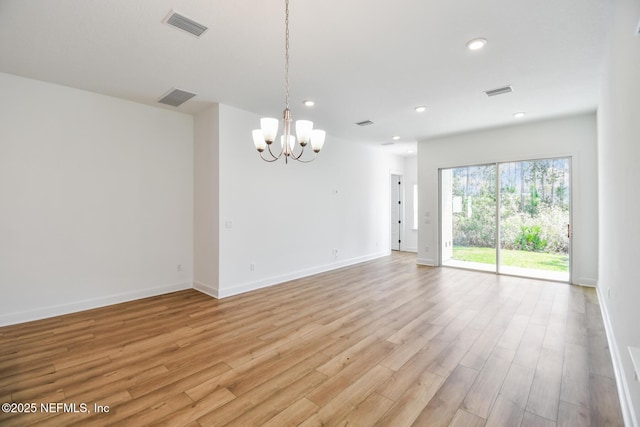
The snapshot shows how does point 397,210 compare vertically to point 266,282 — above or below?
above

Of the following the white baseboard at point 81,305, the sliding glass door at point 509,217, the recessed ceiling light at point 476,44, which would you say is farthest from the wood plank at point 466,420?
the sliding glass door at point 509,217

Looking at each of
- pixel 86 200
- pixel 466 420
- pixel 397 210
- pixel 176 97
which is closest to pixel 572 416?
pixel 466 420

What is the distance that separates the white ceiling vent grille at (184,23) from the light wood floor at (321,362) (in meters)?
3.00

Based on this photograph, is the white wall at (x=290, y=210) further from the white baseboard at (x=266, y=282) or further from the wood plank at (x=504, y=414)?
the wood plank at (x=504, y=414)

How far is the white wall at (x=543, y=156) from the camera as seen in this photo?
4883 mm

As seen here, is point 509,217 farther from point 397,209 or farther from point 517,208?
point 397,209

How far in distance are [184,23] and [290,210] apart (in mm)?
3504

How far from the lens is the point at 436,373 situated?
239cm

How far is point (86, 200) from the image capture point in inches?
157

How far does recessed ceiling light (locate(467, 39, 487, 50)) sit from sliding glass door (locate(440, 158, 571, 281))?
370 cm

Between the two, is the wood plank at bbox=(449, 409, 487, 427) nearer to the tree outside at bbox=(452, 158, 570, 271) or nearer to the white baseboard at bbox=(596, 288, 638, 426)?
the white baseboard at bbox=(596, 288, 638, 426)

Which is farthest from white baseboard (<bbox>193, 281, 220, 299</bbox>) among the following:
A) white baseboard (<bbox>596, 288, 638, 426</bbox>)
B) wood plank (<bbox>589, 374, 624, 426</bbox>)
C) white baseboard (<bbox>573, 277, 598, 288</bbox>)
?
white baseboard (<bbox>573, 277, 598, 288</bbox>)

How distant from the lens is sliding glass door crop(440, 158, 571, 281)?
5.26 meters

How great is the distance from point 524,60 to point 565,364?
3.05 meters
